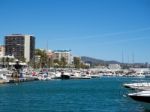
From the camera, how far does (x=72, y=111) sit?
48.2 metres

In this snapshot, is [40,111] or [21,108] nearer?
[40,111]

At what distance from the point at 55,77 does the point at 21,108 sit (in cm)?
13167

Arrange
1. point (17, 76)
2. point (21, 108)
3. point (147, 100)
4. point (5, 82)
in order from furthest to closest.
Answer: point (17, 76), point (5, 82), point (21, 108), point (147, 100)

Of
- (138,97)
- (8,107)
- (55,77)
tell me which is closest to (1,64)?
(55,77)

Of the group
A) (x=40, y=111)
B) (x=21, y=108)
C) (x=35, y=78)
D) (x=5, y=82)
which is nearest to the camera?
(x=40, y=111)

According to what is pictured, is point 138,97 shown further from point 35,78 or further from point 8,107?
point 35,78

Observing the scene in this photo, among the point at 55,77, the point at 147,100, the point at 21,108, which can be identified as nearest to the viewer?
the point at 147,100

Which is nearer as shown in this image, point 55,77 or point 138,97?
point 138,97

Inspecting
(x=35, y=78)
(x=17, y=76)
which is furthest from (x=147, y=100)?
(x=35, y=78)

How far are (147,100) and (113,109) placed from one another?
9.33 m

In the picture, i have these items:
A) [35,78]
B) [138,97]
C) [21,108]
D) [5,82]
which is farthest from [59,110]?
[35,78]

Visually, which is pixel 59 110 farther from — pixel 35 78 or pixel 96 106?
pixel 35 78

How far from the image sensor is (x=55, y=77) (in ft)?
600

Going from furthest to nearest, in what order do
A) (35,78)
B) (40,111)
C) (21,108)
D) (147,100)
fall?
(35,78) < (21,108) < (40,111) < (147,100)
